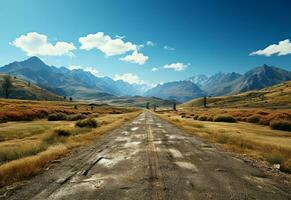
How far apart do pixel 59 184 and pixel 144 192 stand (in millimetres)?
3443

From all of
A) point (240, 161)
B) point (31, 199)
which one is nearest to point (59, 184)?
point (31, 199)

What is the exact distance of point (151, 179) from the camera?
10.2 metres

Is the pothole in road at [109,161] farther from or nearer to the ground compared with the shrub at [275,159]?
farther from the ground

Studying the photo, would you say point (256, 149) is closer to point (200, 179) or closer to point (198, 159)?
A: point (198, 159)

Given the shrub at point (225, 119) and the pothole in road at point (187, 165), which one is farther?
the shrub at point (225, 119)

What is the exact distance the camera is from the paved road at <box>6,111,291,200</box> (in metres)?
8.58

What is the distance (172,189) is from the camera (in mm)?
8969

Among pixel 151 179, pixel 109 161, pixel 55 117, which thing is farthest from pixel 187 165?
pixel 55 117

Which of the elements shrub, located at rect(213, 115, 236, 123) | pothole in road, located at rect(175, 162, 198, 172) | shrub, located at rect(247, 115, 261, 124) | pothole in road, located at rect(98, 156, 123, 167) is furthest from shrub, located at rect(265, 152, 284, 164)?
shrub, located at rect(213, 115, 236, 123)

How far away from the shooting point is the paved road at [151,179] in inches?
338

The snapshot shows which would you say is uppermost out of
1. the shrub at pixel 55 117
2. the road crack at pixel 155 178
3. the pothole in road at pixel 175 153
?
the shrub at pixel 55 117

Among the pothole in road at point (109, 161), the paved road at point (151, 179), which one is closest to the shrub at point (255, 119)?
the paved road at point (151, 179)

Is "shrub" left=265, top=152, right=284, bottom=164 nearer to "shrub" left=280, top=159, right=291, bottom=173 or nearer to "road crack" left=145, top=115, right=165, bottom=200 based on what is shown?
"shrub" left=280, top=159, right=291, bottom=173

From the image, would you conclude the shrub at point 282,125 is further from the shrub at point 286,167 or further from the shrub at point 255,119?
the shrub at point 286,167
